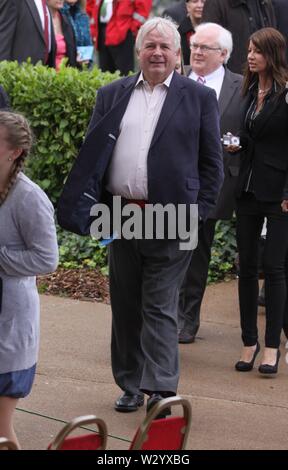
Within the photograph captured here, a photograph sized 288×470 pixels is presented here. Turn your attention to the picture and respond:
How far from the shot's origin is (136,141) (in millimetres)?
6031

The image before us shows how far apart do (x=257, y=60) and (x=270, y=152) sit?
59 centimetres

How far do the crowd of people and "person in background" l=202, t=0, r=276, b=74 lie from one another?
2.48m

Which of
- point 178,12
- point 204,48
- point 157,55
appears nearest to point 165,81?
point 157,55

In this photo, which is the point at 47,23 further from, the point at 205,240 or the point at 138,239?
the point at 138,239

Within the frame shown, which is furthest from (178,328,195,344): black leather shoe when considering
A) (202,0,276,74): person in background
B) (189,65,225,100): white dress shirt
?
(202,0,276,74): person in background

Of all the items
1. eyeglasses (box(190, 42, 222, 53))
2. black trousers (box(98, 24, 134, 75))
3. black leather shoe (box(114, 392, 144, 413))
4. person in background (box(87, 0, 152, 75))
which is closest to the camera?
black leather shoe (box(114, 392, 144, 413))

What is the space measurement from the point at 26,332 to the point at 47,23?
6955 mm

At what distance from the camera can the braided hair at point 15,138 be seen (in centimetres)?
475

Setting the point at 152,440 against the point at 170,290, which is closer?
the point at 152,440

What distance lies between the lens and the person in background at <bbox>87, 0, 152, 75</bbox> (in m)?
12.8

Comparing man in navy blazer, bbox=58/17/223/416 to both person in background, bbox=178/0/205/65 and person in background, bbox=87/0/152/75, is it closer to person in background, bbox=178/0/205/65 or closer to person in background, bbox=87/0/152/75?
person in background, bbox=178/0/205/65

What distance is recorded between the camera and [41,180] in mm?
10023

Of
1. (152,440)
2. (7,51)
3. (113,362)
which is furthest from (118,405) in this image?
(7,51)

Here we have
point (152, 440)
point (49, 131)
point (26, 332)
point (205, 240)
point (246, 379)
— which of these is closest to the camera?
point (152, 440)
